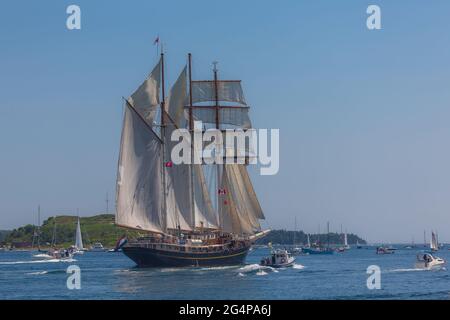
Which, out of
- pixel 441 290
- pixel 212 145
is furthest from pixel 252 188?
pixel 441 290

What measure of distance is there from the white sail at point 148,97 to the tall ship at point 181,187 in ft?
0.42

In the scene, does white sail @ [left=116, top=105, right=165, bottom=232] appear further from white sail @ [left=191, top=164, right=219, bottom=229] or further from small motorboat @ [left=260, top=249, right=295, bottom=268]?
small motorboat @ [left=260, top=249, right=295, bottom=268]

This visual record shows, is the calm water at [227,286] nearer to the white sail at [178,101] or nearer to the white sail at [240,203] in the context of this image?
the white sail at [240,203]

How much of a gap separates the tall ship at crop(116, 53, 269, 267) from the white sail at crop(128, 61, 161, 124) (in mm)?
128

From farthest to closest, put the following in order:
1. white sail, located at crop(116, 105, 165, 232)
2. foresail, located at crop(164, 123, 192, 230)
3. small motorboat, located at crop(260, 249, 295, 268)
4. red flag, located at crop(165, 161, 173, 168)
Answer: small motorboat, located at crop(260, 249, 295, 268), foresail, located at crop(164, 123, 192, 230), red flag, located at crop(165, 161, 173, 168), white sail, located at crop(116, 105, 165, 232)

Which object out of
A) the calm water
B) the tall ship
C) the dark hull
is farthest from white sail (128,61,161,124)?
the calm water

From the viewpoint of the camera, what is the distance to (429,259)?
320ft

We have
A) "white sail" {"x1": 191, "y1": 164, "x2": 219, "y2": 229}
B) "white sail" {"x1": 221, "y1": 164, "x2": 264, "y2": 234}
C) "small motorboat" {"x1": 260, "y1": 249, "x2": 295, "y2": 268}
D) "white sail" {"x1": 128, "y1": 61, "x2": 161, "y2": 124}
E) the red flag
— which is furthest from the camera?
"white sail" {"x1": 221, "y1": 164, "x2": 264, "y2": 234}

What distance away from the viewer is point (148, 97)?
9931 centimetres

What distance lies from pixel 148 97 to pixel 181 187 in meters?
12.4

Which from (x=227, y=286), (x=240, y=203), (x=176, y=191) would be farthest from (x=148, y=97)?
(x=227, y=286)

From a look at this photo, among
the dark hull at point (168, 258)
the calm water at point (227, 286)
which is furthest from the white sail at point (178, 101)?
the calm water at point (227, 286)

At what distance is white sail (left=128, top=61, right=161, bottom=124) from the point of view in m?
96.6

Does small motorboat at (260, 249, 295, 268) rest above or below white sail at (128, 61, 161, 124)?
below
